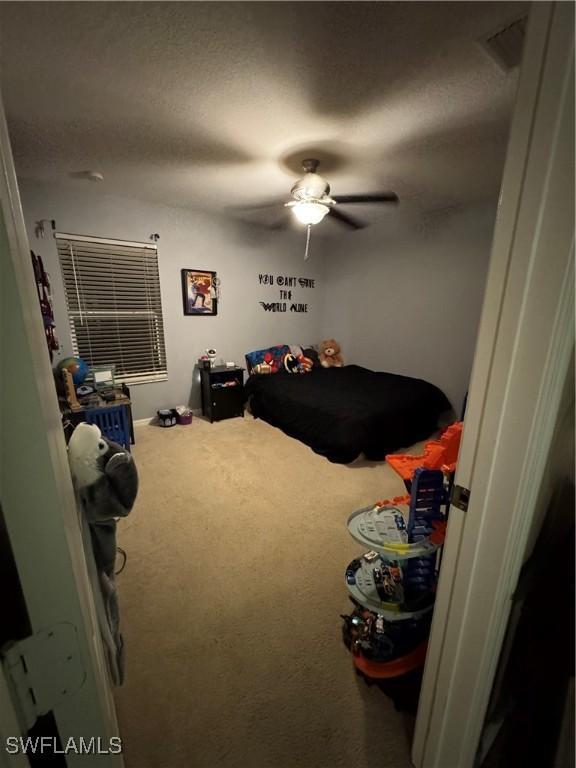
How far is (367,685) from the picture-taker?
1.26 metres

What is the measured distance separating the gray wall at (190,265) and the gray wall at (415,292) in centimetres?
59

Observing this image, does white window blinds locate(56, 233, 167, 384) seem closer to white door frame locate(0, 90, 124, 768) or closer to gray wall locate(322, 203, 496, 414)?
gray wall locate(322, 203, 496, 414)

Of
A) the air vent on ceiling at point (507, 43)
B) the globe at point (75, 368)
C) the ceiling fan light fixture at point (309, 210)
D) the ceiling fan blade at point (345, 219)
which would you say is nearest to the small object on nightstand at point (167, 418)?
the globe at point (75, 368)

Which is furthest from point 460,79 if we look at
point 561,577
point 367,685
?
point 367,685

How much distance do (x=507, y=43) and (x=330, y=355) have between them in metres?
3.63

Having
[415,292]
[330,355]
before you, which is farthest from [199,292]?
[415,292]

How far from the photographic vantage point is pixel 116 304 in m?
3.40

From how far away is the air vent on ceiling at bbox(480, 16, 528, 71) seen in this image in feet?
3.95

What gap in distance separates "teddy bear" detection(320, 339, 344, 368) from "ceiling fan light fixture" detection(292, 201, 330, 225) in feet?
7.87

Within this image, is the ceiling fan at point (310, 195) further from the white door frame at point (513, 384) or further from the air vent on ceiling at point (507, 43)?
the white door frame at point (513, 384)

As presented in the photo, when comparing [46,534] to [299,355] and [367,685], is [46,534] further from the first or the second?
[299,355]

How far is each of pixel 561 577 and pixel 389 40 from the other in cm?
192

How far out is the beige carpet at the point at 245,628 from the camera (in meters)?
1.10

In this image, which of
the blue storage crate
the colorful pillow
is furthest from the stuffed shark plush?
the colorful pillow
